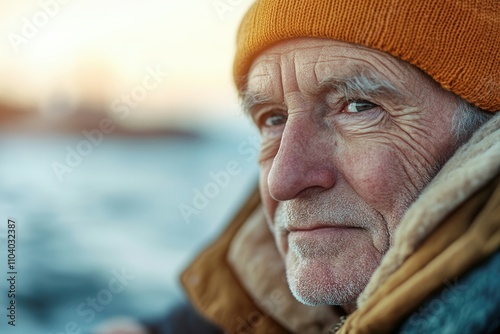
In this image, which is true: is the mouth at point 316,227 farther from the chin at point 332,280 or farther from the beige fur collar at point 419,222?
the beige fur collar at point 419,222

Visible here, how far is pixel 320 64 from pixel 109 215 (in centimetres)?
355

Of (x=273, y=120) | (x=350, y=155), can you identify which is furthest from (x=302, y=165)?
(x=273, y=120)

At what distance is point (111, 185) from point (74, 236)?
82 centimetres

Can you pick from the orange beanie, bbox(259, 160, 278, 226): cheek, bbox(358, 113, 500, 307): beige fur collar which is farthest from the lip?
the orange beanie

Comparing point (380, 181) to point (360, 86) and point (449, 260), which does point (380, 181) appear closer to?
point (360, 86)

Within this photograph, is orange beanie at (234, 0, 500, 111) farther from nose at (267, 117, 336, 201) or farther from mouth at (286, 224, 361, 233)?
mouth at (286, 224, 361, 233)

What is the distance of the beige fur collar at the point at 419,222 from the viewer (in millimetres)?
1140

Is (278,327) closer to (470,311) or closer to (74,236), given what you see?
(470,311)

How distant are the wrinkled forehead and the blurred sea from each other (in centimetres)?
171

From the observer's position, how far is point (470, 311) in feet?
3.36

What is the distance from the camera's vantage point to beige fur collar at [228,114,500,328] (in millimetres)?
1140

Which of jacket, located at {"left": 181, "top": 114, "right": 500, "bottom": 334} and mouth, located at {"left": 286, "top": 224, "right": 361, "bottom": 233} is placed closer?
jacket, located at {"left": 181, "top": 114, "right": 500, "bottom": 334}

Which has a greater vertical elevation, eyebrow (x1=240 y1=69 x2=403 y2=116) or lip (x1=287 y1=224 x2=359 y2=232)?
eyebrow (x1=240 y1=69 x2=403 y2=116)

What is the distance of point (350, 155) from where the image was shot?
1.53 metres
